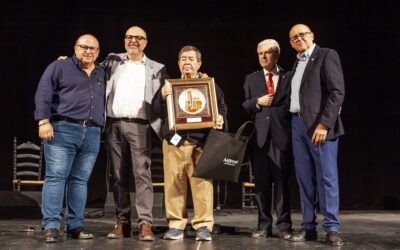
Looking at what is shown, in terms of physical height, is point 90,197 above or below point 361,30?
below

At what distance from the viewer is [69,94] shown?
343 cm

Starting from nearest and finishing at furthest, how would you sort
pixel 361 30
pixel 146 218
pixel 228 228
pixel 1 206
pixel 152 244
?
pixel 152 244
pixel 146 218
pixel 228 228
pixel 1 206
pixel 361 30

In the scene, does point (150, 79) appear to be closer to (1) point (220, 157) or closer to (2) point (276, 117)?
(1) point (220, 157)

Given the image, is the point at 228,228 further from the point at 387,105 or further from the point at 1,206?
the point at 387,105

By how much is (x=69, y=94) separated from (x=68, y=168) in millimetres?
484

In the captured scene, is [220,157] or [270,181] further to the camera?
[270,181]

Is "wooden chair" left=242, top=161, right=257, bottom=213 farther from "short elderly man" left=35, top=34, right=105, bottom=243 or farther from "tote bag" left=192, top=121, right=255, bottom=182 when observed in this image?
"short elderly man" left=35, top=34, right=105, bottom=243

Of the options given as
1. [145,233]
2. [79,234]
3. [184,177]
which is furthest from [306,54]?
[79,234]

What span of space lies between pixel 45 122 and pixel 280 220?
5.50 feet

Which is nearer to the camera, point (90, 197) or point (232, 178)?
point (232, 178)

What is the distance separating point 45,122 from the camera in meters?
3.33

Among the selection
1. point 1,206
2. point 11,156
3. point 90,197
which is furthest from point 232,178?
point 11,156

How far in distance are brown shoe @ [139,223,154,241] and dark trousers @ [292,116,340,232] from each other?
3.28 ft

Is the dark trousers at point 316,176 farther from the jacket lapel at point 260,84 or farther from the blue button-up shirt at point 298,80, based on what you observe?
the jacket lapel at point 260,84
